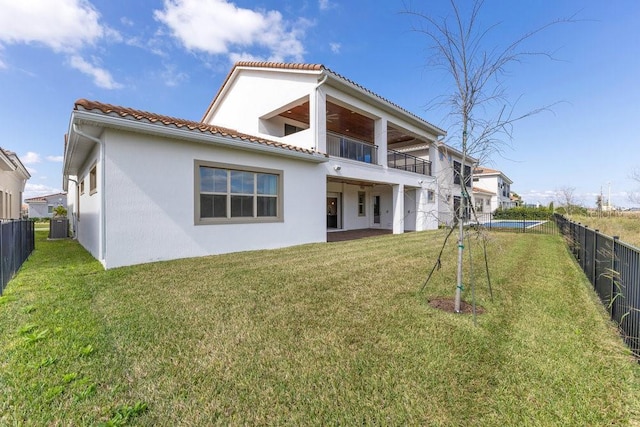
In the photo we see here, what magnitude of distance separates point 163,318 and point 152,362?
117 cm

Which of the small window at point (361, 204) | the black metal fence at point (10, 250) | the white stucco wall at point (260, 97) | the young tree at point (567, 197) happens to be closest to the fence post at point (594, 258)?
the white stucco wall at point (260, 97)

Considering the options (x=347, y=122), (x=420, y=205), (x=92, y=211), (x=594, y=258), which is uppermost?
(x=347, y=122)

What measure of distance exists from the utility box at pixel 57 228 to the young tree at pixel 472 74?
59.6 ft

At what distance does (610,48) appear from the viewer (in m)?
8.27

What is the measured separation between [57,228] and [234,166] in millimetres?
12457

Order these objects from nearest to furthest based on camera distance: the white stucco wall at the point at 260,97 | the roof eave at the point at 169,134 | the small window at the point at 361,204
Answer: the roof eave at the point at 169,134 < the white stucco wall at the point at 260,97 < the small window at the point at 361,204

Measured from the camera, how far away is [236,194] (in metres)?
8.89

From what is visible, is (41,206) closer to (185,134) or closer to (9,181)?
(9,181)

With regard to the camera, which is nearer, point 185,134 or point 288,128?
point 185,134

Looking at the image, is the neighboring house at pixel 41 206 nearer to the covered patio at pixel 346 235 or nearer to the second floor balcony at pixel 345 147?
the covered patio at pixel 346 235

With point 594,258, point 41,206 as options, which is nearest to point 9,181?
point 594,258

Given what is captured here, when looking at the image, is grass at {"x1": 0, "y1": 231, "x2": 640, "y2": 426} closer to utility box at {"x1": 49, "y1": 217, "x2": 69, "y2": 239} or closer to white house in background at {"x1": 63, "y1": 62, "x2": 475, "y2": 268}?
white house in background at {"x1": 63, "y1": 62, "x2": 475, "y2": 268}

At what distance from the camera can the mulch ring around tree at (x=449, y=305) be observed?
4141 millimetres

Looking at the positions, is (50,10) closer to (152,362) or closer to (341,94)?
(341,94)
